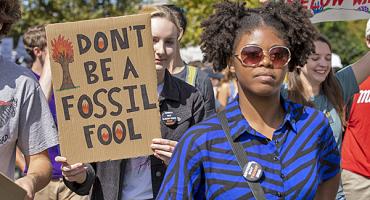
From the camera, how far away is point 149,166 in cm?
452

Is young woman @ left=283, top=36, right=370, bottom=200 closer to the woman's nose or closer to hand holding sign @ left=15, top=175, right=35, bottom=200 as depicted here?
the woman's nose

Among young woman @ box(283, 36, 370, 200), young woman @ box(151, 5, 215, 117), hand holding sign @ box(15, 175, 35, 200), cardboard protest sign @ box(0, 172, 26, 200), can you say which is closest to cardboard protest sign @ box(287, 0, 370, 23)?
young woman @ box(283, 36, 370, 200)

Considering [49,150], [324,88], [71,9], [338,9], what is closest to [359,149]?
[324,88]

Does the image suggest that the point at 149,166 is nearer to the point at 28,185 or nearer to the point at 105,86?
the point at 105,86

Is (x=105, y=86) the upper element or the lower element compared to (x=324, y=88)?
upper

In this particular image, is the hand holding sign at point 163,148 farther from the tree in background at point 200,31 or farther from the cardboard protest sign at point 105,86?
the tree in background at point 200,31

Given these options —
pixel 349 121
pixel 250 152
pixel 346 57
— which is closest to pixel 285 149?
pixel 250 152

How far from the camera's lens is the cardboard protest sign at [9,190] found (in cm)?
307

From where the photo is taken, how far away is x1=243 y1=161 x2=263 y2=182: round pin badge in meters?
3.24

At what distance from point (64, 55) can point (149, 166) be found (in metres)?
0.74

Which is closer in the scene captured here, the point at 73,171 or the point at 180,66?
the point at 73,171

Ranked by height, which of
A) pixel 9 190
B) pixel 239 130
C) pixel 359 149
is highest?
pixel 239 130

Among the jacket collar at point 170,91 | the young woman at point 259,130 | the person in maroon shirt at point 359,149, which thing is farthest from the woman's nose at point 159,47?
the person in maroon shirt at point 359,149

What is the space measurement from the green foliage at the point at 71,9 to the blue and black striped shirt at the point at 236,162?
70.6 feet
